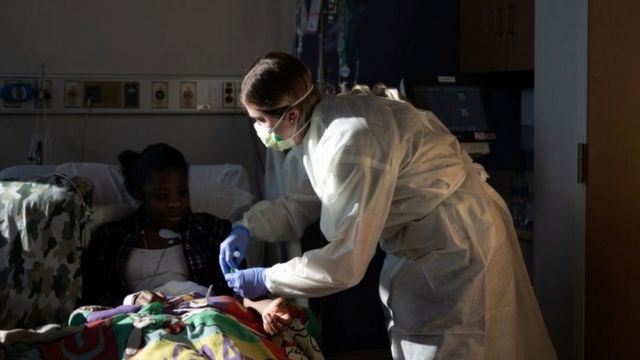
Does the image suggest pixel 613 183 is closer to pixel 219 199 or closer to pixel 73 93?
pixel 219 199

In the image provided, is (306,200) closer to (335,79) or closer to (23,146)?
(335,79)

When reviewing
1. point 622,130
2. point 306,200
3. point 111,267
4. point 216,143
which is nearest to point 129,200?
point 111,267

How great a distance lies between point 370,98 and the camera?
1.88 m

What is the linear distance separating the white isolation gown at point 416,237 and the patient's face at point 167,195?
1.65 feet

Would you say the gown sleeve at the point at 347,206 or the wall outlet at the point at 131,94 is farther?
the wall outlet at the point at 131,94

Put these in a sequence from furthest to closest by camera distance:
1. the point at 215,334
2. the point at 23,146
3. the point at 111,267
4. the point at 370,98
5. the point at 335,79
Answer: the point at 335,79 → the point at 23,146 → the point at 111,267 → the point at 370,98 → the point at 215,334

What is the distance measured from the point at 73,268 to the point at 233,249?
441mm

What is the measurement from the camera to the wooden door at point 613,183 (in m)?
2.18

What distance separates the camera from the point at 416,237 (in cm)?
191

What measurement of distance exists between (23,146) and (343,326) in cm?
138

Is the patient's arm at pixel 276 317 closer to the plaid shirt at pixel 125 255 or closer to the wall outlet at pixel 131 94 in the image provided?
the plaid shirt at pixel 125 255

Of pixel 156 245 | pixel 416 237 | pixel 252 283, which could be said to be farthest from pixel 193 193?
pixel 416 237

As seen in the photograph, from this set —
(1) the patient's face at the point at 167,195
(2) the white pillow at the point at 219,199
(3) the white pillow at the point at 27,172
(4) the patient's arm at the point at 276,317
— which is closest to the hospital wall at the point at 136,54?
(3) the white pillow at the point at 27,172

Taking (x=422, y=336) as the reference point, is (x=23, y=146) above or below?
above
